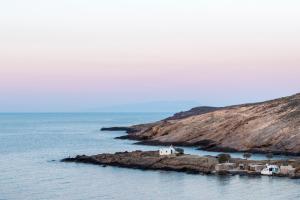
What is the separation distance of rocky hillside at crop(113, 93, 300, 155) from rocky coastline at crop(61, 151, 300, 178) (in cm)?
2495

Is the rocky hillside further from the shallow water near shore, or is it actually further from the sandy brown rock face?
the shallow water near shore

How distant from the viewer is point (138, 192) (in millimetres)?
74938

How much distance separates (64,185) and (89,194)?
8.48 meters

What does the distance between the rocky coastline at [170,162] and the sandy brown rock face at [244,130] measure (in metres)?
25.5

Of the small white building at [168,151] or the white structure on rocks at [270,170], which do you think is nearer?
the white structure on rocks at [270,170]

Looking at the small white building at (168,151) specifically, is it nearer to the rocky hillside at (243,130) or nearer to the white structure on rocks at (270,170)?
the white structure on rocks at (270,170)

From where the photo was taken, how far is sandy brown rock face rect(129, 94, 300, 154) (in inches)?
4823

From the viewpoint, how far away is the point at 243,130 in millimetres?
134500

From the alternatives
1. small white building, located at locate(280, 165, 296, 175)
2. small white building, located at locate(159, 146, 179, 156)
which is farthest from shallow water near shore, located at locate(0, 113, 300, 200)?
small white building, located at locate(159, 146, 179, 156)

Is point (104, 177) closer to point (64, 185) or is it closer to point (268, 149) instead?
point (64, 185)

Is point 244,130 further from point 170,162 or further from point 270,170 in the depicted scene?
point 270,170

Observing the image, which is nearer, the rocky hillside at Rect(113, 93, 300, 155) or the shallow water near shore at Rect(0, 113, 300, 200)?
the shallow water near shore at Rect(0, 113, 300, 200)

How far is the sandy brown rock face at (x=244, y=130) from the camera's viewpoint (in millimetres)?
122500

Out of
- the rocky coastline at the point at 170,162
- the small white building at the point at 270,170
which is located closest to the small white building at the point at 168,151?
the rocky coastline at the point at 170,162
